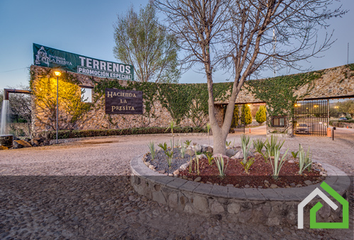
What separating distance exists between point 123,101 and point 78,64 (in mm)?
3397

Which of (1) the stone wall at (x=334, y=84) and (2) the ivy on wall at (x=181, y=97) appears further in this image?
(2) the ivy on wall at (x=181, y=97)

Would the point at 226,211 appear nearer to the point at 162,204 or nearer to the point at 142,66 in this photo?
the point at 162,204

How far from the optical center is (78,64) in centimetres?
1020

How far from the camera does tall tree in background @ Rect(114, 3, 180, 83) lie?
14.5 meters

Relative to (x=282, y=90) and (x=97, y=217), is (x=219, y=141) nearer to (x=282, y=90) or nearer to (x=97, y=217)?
(x=97, y=217)

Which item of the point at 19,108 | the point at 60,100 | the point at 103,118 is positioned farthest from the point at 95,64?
the point at 19,108

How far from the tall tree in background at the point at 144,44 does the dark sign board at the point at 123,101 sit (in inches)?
165

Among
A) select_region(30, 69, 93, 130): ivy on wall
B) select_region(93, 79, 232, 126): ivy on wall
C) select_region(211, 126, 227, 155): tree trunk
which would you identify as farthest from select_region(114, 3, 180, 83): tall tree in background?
select_region(211, 126, 227, 155): tree trunk

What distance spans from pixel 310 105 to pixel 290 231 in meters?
11.2

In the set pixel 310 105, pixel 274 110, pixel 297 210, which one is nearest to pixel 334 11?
pixel 297 210

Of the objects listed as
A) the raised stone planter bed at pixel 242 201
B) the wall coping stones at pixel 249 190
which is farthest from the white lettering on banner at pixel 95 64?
the raised stone planter bed at pixel 242 201

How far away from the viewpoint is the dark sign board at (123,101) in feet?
36.7

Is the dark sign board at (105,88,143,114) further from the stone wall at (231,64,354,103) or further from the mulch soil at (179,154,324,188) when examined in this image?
the stone wall at (231,64,354,103)

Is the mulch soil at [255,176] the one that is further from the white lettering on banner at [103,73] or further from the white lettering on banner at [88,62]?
the white lettering on banner at [88,62]
